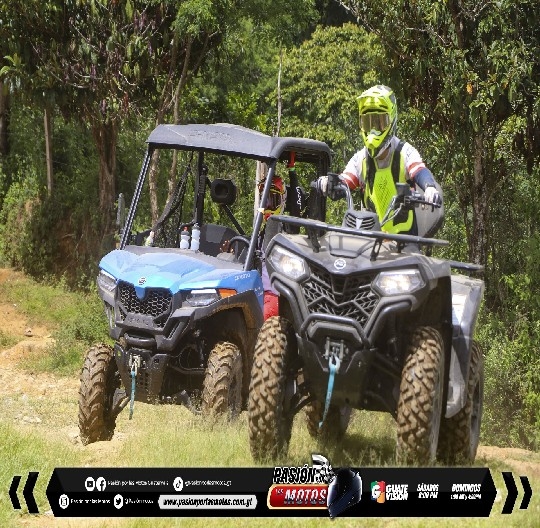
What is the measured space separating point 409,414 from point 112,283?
334cm

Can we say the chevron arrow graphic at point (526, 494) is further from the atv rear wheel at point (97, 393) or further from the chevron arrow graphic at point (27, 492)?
the atv rear wheel at point (97, 393)

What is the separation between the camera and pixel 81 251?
21.6m

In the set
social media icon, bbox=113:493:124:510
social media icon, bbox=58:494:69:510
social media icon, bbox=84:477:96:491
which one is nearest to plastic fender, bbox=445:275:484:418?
social media icon, bbox=113:493:124:510

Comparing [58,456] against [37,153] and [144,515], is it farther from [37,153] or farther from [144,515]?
[37,153]

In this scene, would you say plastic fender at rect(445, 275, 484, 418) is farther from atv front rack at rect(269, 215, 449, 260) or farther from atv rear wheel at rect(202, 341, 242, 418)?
atv rear wheel at rect(202, 341, 242, 418)

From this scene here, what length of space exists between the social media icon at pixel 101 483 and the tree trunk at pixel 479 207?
1052 centimetres

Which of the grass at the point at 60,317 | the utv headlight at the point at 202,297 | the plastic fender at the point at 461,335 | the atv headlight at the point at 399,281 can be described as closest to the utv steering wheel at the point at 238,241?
the utv headlight at the point at 202,297

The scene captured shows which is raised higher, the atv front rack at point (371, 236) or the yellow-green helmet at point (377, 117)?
the yellow-green helmet at point (377, 117)

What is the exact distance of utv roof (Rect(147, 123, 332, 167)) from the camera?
30.9ft

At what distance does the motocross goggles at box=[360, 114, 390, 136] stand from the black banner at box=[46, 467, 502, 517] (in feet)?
7.90

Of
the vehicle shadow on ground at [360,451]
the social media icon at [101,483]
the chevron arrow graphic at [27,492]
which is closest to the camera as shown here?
the social media icon at [101,483]

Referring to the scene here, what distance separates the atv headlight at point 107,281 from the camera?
8.77 meters

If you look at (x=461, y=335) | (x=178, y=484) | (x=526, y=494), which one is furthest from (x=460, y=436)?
(x=178, y=484)

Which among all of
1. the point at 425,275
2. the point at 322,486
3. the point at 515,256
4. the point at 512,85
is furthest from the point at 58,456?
the point at 515,256
